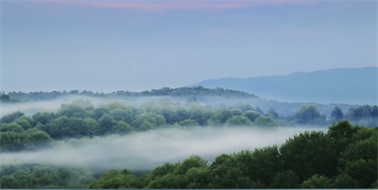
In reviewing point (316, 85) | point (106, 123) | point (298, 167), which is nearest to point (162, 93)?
point (106, 123)

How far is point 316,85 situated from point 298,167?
4204 millimetres

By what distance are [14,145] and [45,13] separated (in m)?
2.59

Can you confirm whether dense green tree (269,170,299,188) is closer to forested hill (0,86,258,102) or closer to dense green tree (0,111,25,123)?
forested hill (0,86,258,102)

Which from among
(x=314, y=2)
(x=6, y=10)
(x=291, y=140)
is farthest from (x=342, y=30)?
(x=6, y=10)

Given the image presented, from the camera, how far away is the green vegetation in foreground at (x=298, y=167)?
7379mm

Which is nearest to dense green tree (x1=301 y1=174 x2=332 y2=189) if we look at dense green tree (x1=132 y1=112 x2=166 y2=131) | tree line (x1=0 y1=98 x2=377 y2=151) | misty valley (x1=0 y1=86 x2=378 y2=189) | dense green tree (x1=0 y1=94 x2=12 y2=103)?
misty valley (x1=0 y1=86 x2=378 y2=189)

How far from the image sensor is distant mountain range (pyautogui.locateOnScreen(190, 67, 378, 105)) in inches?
460

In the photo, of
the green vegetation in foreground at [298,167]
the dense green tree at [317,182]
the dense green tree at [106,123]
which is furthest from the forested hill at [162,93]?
the dense green tree at [317,182]

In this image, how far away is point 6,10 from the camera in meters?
11.6

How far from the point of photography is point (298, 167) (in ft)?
25.9

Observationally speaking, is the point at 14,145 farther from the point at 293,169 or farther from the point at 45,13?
the point at 293,169

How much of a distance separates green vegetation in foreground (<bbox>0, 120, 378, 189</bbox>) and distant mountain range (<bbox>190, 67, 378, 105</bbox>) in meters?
3.33

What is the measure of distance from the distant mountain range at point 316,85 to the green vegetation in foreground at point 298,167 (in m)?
3.33

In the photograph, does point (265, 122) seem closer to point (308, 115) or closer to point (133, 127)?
point (308, 115)
